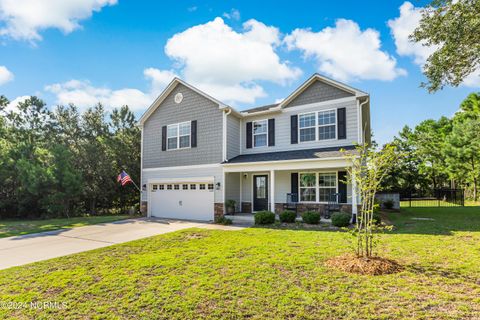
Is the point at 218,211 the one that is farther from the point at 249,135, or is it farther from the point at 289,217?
the point at 249,135

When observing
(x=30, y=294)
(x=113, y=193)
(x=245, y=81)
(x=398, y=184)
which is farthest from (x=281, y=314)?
(x=398, y=184)

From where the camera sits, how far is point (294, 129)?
553 inches

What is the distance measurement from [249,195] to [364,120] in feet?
24.7

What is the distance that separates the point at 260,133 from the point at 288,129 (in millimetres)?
1680

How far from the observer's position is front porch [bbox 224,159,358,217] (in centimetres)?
1234

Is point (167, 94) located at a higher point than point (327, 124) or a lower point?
higher

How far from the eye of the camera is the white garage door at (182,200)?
Result: 14.6m

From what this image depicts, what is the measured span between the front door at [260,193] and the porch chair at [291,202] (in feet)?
4.24

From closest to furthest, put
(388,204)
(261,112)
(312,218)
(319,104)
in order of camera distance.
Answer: (312,218) → (319,104) → (261,112) → (388,204)

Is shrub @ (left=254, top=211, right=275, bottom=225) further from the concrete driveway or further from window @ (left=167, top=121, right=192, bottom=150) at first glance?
window @ (left=167, top=121, right=192, bottom=150)

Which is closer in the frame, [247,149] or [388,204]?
[247,149]

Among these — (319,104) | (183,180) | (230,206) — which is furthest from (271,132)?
(183,180)

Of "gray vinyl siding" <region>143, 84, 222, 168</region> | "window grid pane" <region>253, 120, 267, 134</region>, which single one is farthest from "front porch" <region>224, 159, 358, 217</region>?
"window grid pane" <region>253, 120, 267, 134</region>

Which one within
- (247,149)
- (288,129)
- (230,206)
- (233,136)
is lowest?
(230,206)
